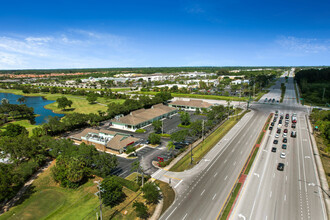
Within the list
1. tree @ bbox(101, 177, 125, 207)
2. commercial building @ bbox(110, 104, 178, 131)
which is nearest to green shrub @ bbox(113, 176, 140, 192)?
tree @ bbox(101, 177, 125, 207)

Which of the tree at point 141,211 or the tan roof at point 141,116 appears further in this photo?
the tan roof at point 141,116

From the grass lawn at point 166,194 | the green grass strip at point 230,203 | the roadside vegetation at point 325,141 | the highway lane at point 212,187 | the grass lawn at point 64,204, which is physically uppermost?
the roadside vegetation at point 325,141

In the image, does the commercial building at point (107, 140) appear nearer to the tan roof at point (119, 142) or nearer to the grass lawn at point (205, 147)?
the tan roof at point (119, 142)

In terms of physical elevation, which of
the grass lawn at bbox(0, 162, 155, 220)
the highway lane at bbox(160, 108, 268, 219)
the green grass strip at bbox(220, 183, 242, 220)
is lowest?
the grass lawn at bbox(0, 162, 155, 220)

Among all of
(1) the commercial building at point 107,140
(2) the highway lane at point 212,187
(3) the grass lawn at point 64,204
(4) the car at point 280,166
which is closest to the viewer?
(2) the highway lane at point 212,187

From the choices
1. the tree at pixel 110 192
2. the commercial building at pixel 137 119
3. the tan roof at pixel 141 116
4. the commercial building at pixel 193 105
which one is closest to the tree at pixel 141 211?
the tree at pixel 110 192

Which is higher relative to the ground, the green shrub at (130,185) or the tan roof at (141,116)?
the tan roof at (141,116)

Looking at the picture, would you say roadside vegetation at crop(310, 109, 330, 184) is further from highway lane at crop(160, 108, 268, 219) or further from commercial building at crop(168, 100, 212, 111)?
commercial building at crop(168, 100, 212, 111)
